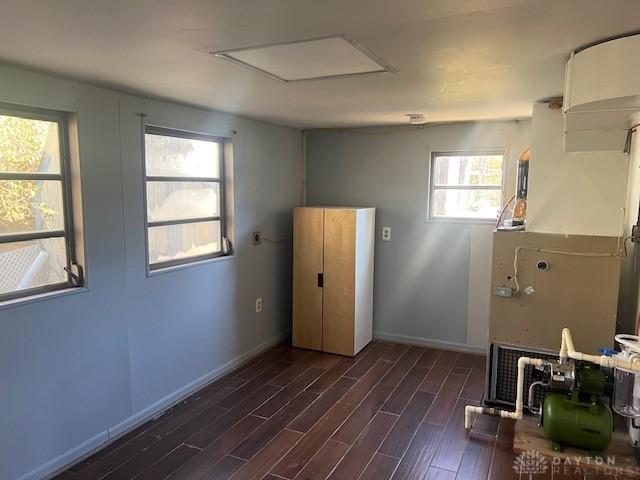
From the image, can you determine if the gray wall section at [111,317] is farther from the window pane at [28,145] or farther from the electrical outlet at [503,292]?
the electrical outlet at [503,292]

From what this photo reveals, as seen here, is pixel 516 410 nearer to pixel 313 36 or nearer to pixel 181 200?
pixel 313 36

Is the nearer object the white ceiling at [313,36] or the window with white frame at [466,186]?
the white ceiling at [313,36]

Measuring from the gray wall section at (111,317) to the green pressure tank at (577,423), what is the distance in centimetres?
245

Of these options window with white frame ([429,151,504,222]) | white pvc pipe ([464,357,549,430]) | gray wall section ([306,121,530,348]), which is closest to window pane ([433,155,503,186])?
window with white frame ([429,151,504,222])

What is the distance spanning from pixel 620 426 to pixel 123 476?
3.00m

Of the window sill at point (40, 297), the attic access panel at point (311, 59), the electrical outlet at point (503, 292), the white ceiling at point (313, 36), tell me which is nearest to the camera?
the white ceiling at point (313, 36)

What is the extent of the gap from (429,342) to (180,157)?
9.48 feet

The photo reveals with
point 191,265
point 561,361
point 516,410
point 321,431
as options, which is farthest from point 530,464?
point 191,265

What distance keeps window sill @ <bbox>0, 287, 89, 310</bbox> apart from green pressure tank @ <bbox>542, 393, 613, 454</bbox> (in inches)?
109

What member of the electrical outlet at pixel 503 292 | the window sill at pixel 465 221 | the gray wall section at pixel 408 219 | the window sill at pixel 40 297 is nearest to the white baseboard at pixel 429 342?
the gray wall section at pixel 408 219

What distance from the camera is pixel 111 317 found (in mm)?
2770

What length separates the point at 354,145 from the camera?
15.1 ft

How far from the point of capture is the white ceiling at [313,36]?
1.43 m

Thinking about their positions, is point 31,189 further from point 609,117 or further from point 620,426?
point 620,426
